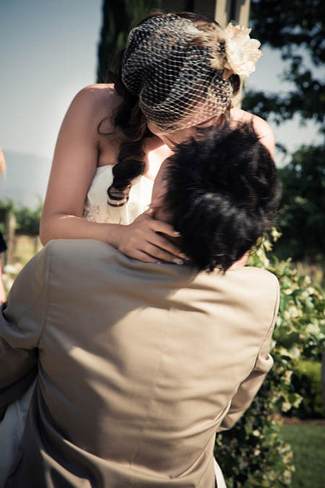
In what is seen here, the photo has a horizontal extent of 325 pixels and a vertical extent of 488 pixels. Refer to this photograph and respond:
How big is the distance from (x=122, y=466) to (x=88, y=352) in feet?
1.11

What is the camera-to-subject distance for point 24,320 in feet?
5.16

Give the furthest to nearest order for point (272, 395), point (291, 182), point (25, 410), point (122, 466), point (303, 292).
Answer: point (291, 182)
point (272, 395)
point (303, 292)
point (25, 410)
point (122, 466)

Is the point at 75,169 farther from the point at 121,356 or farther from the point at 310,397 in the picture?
the point at 310,397

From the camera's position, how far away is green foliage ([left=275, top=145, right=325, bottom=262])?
14578 millimetres

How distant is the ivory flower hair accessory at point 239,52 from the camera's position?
207cm

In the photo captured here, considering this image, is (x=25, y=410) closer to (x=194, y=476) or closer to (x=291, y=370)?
(x=194, y=476)

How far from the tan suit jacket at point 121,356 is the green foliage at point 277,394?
144 centimetres

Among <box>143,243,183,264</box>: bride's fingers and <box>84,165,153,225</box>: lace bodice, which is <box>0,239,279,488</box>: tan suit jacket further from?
<box>84,165,153,225</box>: lace bodice

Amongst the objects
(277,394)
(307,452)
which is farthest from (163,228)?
(307,452)

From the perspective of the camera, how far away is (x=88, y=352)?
155 cm

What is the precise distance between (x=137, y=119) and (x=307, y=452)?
470 centimetres

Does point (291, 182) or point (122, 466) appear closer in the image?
point (122, 466)

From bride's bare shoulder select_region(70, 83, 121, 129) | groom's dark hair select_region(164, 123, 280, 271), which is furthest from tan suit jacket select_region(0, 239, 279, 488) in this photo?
bride's bare shoulder select_region(70, 83, 121, 129)

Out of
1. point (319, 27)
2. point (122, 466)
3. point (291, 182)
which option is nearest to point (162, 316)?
point (122, 466)
